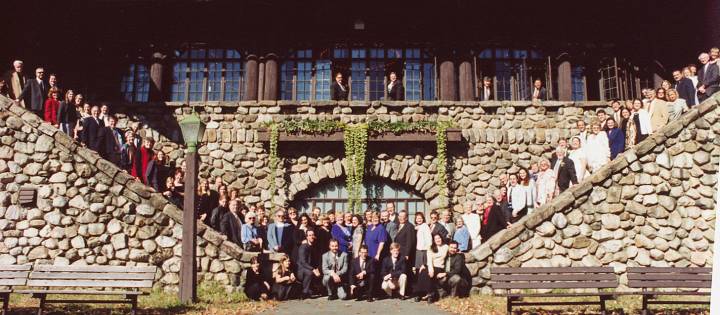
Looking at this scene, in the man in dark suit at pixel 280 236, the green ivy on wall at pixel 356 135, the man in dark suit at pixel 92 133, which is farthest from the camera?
the green ivy on wall at pixel 356 135

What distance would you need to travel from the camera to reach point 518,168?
14.3 m

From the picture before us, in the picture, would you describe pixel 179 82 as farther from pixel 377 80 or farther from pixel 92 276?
pixel 92 276

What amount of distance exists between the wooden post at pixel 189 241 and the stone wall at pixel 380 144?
4342mm

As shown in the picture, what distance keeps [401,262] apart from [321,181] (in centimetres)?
Answer: 445

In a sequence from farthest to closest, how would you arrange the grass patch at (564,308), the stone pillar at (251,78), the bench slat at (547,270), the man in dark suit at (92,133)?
1. the stone pillar at (251,78)
2. the man in dark suit at (92,133)
3. the grass patch at (564,308)
4. the bench slat at (547,270)

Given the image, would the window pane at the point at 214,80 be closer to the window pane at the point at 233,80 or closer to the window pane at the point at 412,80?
the window pane at the point at 233,80

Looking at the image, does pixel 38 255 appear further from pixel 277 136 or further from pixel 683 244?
pixel 683 244

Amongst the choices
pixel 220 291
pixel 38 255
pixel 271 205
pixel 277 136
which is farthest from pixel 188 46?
pixel 220 291

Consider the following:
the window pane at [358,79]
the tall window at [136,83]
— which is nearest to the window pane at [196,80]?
the tall window at [136,83]

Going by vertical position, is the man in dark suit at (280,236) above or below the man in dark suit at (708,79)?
below

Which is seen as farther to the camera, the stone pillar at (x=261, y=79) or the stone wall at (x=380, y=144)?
the stone pillar at (x=261, y=79)

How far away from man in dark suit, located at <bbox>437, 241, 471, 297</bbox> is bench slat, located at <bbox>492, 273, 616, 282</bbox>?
1807 mm

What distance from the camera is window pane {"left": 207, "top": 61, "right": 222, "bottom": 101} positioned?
15.3 m

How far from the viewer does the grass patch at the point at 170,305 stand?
28.3 ft
